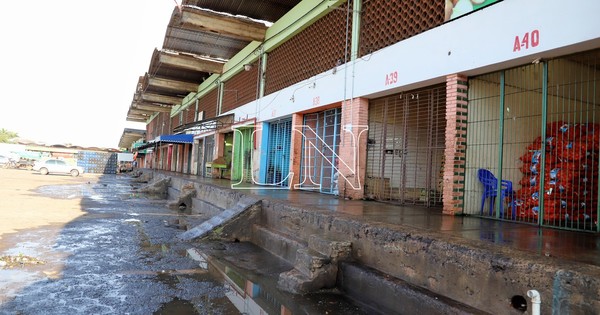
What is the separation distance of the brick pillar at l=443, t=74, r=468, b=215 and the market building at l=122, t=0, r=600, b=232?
0.07 feet

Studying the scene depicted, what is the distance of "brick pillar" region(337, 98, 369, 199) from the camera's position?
30.7 feet

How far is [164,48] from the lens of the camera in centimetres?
1850

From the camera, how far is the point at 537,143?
20.9 feet

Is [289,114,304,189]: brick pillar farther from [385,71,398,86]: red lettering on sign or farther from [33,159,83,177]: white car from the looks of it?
[33,159,83,177]: white car

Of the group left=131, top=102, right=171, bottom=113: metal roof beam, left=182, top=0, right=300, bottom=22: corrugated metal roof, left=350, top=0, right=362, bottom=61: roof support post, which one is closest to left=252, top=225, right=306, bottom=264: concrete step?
left=350, top=0, right=362, bottom=61: roof support post

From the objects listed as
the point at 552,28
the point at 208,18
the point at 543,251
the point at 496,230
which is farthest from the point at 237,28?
the point at 543,251

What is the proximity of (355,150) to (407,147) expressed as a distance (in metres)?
1.32

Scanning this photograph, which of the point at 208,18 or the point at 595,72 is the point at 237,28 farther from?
the point at 595,72

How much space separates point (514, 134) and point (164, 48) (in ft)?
53.5

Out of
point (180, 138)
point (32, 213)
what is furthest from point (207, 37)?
point (32, 213)

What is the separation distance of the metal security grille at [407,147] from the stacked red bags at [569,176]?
2100 millimetres

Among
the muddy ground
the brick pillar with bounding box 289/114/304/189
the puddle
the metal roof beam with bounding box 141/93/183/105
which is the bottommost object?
the puddle

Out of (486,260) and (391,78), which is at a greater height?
(391,78)

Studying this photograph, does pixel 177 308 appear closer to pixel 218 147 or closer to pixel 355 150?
pixel 355 150
